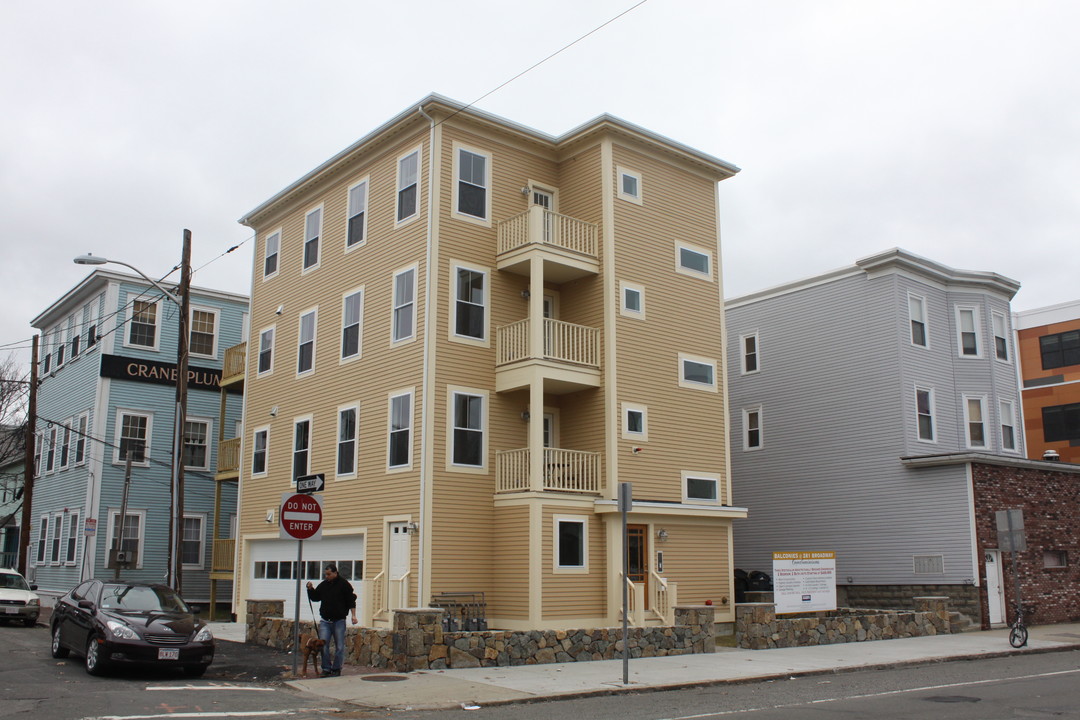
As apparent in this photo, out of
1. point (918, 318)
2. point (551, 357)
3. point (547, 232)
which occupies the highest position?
point (547, 232)

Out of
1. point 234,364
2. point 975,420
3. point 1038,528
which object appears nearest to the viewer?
point 1038,528

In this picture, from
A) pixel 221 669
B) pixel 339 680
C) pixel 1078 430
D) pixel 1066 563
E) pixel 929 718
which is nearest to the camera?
pixel 929 718

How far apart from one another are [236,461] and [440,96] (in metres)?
14.1

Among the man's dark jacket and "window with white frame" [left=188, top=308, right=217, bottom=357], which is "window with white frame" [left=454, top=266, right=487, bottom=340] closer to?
the man's dark jacket

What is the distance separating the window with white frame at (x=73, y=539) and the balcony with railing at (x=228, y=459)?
6.55 m

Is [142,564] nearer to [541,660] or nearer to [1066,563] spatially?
[541,660]

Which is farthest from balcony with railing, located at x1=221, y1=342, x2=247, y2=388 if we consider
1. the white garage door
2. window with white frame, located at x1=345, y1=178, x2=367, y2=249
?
window with white frame, located at x1=345, y1=178, x2=367, y2=249

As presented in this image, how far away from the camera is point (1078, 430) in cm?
4241

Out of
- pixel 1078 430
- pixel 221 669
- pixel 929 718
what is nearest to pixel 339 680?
pixel 221 669

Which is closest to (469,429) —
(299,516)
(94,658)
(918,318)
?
(299,516)

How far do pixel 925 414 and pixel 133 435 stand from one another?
26.5 meters

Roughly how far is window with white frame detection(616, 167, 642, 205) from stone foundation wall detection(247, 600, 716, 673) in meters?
10.5

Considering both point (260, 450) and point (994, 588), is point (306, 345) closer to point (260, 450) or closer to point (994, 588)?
point (260, 450)

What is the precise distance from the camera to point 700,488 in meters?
24.4
